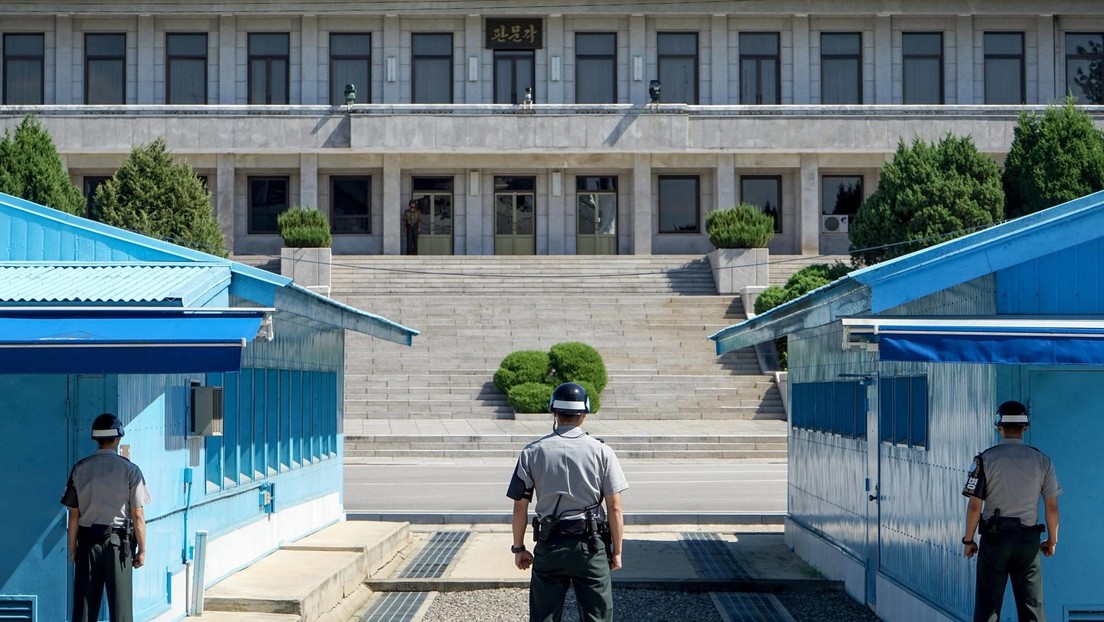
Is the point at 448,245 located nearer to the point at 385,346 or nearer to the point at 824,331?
the point at 385,346

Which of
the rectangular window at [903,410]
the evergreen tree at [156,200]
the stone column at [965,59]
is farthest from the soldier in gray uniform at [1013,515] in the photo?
the stone column at [965,59]

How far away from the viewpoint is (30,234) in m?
11.7

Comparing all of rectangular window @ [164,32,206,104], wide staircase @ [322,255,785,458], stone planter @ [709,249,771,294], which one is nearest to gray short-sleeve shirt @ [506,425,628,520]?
wide staircase @ [322,255,785,458]

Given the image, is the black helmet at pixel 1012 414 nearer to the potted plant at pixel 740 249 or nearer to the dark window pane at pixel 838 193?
the potted plant at pixel 740 249

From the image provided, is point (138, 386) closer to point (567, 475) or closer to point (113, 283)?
point (113, 283)

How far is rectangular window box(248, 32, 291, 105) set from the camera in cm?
5003

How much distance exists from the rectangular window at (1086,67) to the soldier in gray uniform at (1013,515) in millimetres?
44875

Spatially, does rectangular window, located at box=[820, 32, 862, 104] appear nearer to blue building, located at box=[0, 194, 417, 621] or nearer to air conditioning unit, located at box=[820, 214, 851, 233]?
air conditioning unit, located at box=[820, 214, 851, 233]

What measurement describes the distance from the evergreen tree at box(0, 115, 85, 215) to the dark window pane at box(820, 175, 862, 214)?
24055mm

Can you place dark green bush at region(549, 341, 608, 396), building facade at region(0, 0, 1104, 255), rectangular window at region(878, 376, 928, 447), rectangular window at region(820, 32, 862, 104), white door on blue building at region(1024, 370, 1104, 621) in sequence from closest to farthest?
white door on blue building at region(1024, 370, 1104, 621)
rectangular window at region(878, 376, 928, 447)
dark green bush at region(549, 341, 608, 396)
building facade at region(0, 0, 1104, 255)
rectangular window at region(820, 32, 862, 104)

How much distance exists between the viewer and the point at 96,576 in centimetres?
893

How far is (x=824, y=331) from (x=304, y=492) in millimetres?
5545

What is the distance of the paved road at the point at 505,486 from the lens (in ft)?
64.9

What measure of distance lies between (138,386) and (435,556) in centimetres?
599
